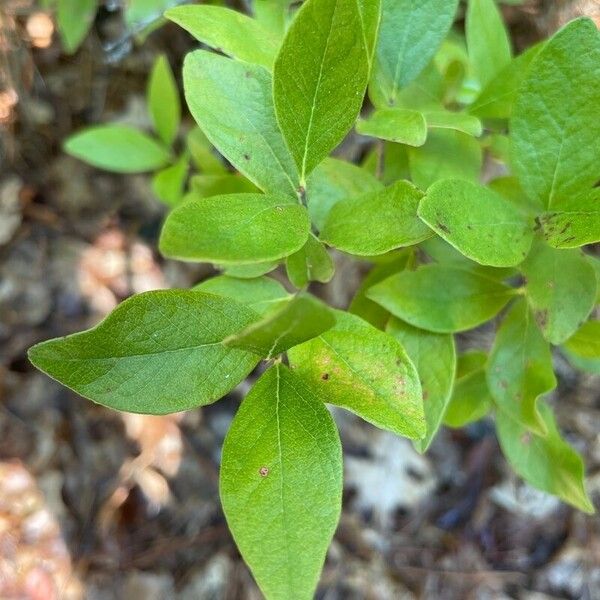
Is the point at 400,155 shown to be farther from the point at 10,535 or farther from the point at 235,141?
the point at 10,535

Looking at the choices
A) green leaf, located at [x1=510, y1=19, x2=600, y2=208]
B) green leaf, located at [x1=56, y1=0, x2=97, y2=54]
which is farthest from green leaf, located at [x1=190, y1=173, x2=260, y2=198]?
green leaf, located at [x1=56, y1=0, x2=97, y2=54]

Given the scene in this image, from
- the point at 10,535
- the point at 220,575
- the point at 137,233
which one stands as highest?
the point at 137,233

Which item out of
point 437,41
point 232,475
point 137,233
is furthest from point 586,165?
point 137,233

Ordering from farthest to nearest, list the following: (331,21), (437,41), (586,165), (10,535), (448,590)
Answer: (448,590)
(10,535)
(437,41)
(586,165)
(331,21)

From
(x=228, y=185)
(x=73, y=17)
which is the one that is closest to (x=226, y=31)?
(x=228, y=185)

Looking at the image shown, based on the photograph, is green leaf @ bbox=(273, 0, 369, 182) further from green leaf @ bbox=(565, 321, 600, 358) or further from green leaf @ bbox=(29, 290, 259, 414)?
green leaf @ bbox=(565, 321, 600, 358)

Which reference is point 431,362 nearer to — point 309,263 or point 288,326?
point 309,263

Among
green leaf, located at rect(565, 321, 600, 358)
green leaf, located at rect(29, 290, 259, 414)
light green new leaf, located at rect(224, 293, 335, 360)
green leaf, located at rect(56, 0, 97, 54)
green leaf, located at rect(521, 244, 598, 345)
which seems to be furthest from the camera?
green leaf, located at rect(56, 0, 97, 54)
